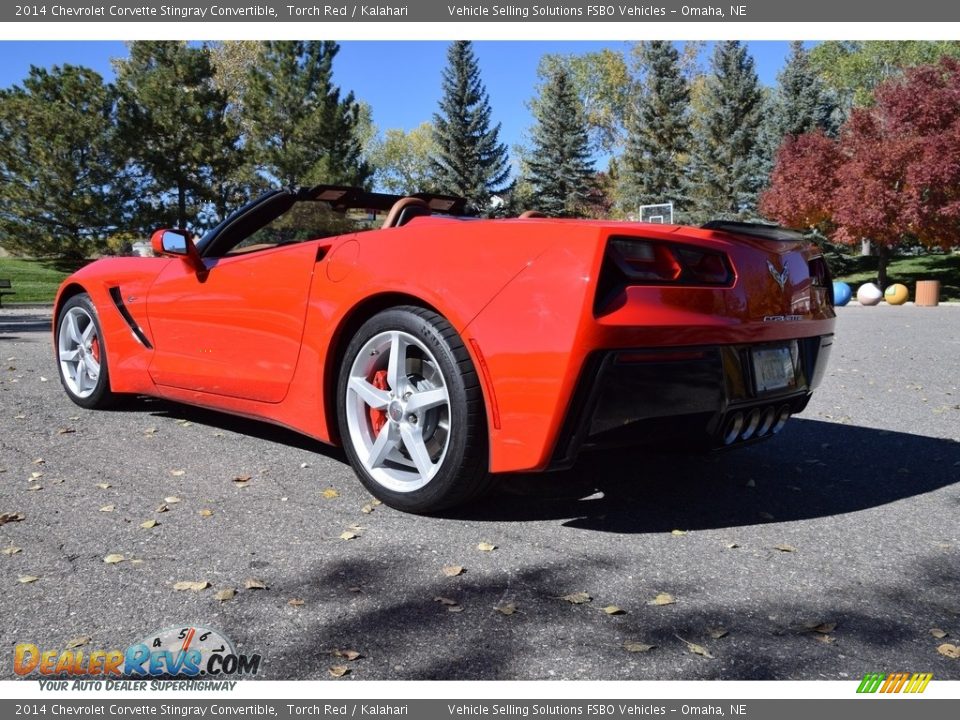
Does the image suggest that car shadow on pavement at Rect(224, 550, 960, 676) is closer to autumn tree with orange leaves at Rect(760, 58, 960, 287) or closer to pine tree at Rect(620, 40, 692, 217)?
autumn tree with orange leaves at Rect(760, 58, 960, 287)

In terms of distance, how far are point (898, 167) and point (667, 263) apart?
27.0 metres

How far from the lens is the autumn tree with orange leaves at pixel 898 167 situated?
25214 millimetres

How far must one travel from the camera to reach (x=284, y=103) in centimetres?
4012

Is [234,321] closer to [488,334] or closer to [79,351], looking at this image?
[488,334]

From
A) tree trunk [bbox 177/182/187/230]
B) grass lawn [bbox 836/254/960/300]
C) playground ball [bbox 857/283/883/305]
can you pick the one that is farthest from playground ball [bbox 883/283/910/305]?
tree trunk [bbox 177/182/187/230]

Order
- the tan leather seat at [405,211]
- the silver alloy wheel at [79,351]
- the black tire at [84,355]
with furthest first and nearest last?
the silver alloy wheel at [79,351]
the black tire at [84,355]
the tan leather seat at [405,211]

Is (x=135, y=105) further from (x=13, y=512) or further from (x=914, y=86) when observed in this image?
(x=13, y=512)

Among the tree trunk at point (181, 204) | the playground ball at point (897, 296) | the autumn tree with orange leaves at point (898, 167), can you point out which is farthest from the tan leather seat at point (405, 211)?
the tree trunk at point (181, 204)

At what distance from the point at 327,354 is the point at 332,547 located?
886 mm

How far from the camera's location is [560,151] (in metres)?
47.1

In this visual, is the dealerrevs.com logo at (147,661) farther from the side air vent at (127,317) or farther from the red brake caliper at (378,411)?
the side air vent at (127,317)

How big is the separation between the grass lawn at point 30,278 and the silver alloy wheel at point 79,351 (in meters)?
21.4

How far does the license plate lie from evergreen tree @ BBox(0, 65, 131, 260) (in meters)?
33.4

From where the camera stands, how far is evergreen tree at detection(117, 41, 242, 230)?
110 feet
